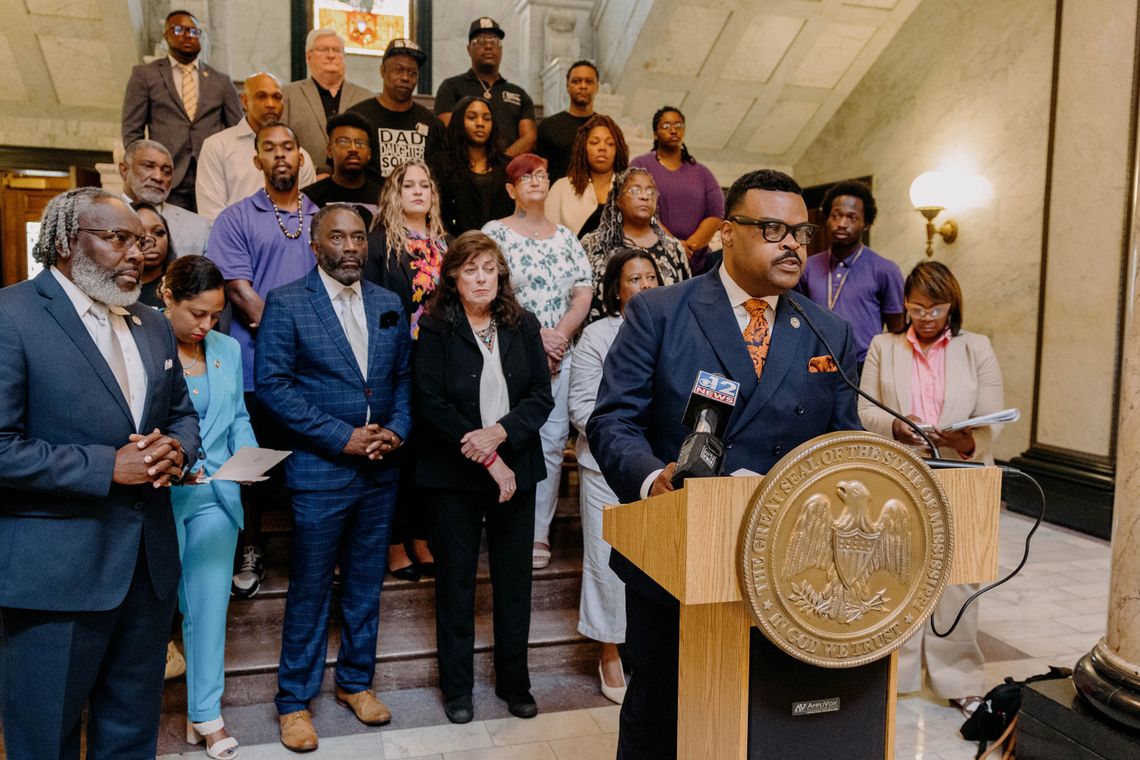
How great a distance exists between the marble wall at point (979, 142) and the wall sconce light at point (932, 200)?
0.09 meters

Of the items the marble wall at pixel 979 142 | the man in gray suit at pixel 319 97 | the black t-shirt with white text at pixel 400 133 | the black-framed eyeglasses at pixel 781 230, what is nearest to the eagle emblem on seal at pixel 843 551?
the black-framed eyeglasses at pixel 781 230

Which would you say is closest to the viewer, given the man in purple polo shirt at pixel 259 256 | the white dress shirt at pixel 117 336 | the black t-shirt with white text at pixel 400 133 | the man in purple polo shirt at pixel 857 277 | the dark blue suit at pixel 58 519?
the dark blue suit at pixel 58 519

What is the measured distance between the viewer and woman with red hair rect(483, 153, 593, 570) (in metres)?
3.93

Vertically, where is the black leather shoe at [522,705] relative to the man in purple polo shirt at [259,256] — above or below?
below

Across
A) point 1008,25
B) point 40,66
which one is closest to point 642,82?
point 1008,25

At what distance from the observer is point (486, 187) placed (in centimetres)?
471

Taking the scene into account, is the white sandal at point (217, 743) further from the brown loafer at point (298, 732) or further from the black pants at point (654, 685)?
the black pants at point (654, 685)

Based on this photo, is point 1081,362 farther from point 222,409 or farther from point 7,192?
point 7,192

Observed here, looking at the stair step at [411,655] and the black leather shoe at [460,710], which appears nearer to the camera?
the black leather shoe at [460,710]

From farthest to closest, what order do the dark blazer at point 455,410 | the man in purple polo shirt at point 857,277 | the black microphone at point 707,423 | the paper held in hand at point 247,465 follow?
the man in purple polo shirt at point 857,277 < the dark blazer at point 455,410 < the paper held in hand at point 247,465 < the black microphone at point 707,423

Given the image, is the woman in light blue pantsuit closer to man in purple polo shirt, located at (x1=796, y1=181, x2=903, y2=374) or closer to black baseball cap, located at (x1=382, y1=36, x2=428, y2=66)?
black baseball cap, located at (x1=382, y1=36, x2=428, y2=66)

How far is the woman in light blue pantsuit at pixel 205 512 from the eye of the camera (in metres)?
2.93

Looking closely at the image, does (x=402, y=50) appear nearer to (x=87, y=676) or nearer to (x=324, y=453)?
(x=324, y=453)

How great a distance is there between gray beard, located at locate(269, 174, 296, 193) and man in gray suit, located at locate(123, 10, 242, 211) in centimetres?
145
